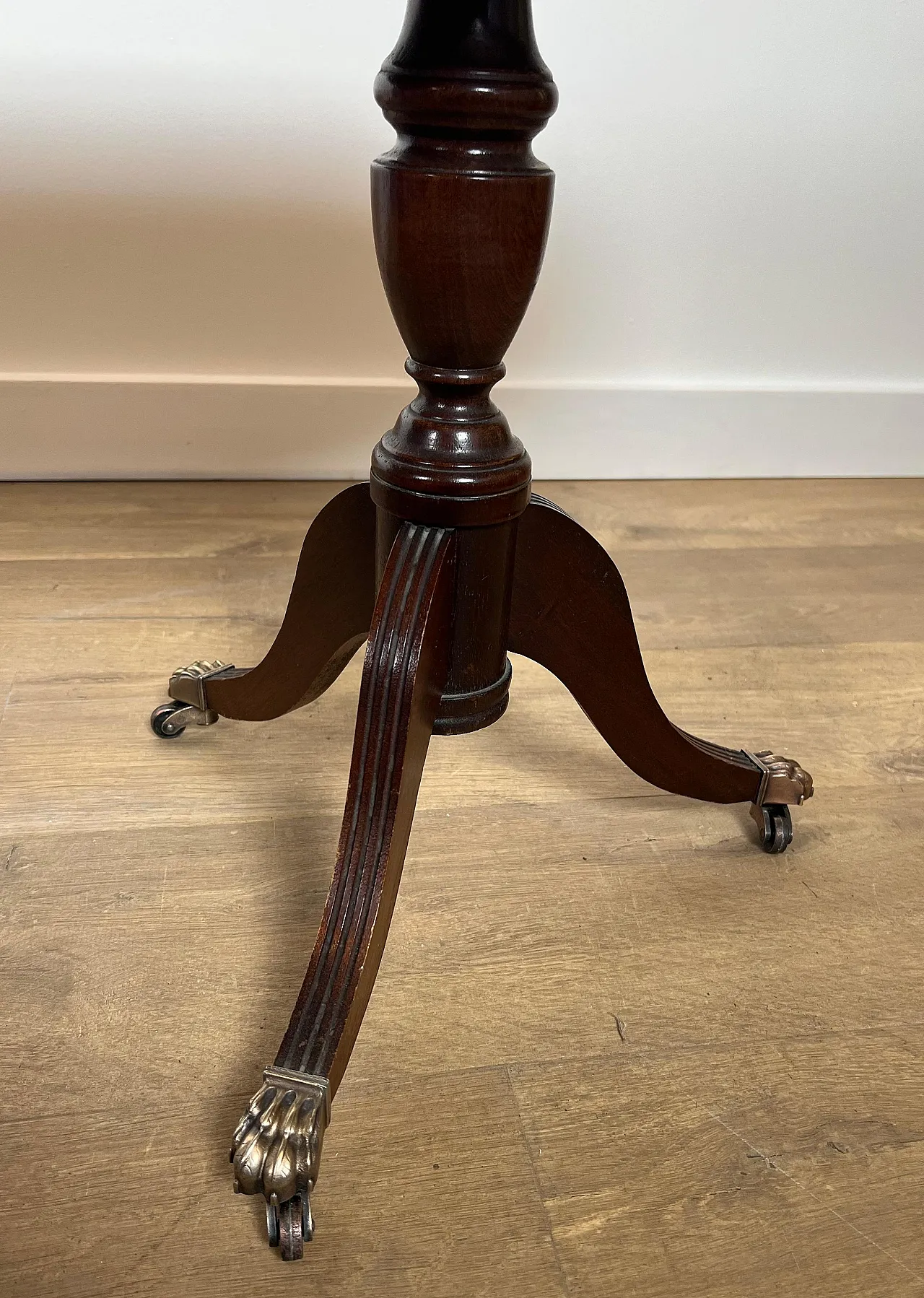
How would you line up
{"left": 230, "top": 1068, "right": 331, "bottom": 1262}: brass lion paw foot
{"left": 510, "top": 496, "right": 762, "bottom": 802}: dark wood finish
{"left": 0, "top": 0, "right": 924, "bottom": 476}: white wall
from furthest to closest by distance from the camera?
1. {"left": 0, "top": 0, "right": 924, "bottom": 476}: white wall
2. {"left": 510, "top": 496, "right": 762, "bottom": 802}: dark wood finish
3. {"left": 230, "top": 1068, "right": 331, "bottom": 1262}: brass lion paw foot

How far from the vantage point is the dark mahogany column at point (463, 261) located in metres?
0.60

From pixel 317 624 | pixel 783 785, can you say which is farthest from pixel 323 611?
pixel 783 785

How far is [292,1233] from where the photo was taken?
535 millimetres

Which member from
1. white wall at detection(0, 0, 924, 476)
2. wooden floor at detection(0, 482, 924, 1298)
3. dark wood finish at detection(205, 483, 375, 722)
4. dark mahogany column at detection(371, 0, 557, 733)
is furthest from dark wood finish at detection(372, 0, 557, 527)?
white wall at detection(0, 0, 924, 476)

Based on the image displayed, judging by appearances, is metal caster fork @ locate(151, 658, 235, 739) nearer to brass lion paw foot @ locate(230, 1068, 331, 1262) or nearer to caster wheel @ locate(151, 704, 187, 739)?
caster wheel @ locate(151, 704, 187, 739)

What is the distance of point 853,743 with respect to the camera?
3.30 ft

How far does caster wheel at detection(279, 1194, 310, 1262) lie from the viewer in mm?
534

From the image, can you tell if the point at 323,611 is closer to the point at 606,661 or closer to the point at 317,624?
the point at 317,624

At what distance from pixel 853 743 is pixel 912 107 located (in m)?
0.97

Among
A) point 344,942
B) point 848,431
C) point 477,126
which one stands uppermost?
point 477,126

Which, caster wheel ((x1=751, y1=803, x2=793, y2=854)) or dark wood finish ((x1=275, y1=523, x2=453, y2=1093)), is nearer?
dark wood finish ((x1=275, y1=523, x2=453, y2=1093))

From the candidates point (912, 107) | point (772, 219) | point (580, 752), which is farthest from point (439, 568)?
point (912, 107)

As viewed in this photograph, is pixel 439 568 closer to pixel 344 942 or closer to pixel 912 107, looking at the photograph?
pixel 344 942

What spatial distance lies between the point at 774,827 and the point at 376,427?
0.87m
